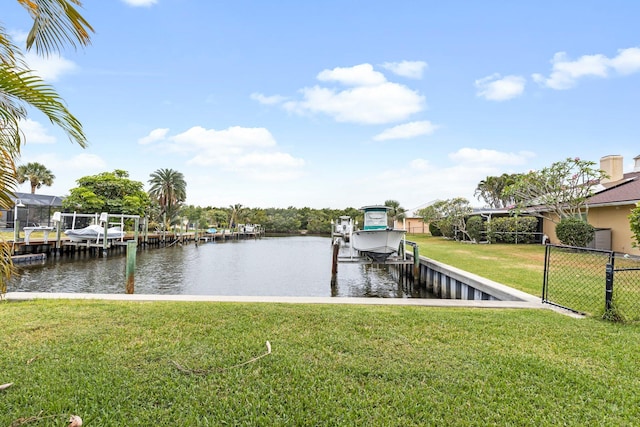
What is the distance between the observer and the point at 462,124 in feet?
56.1

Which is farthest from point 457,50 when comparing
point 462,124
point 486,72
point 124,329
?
point 124,329

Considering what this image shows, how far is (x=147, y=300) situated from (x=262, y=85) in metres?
12.5

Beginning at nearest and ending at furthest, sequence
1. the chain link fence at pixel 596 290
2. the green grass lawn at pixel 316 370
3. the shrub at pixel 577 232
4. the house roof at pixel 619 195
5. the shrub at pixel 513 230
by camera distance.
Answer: the green grass lawn at pixel 316 370, the chain link fence at pixel 596 290, the house roof at pixel 619 195, the shrub at pixel 577 232, the shrub at pixel 513 230

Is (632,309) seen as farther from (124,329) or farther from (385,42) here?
(385,42)

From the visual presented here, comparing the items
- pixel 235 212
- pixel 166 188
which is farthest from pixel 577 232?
pixel 235 212

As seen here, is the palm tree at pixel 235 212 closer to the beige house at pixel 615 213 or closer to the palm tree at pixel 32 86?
the beige house at pixel 615 213

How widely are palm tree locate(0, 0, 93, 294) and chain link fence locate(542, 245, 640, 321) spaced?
6.21m

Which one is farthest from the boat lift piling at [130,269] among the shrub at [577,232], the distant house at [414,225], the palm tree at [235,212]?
the palm tree at [235,212]

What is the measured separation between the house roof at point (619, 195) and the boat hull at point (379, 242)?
31.0 ft

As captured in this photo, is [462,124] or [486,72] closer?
[486,72]

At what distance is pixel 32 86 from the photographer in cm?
257

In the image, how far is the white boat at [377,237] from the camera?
41.6ft

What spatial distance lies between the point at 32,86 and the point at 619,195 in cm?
2000

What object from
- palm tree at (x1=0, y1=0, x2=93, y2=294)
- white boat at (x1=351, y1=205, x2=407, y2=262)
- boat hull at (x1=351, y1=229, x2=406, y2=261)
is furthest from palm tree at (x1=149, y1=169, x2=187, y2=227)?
palm tree at (x1=0, y1=0, x2=93, y2=294)
